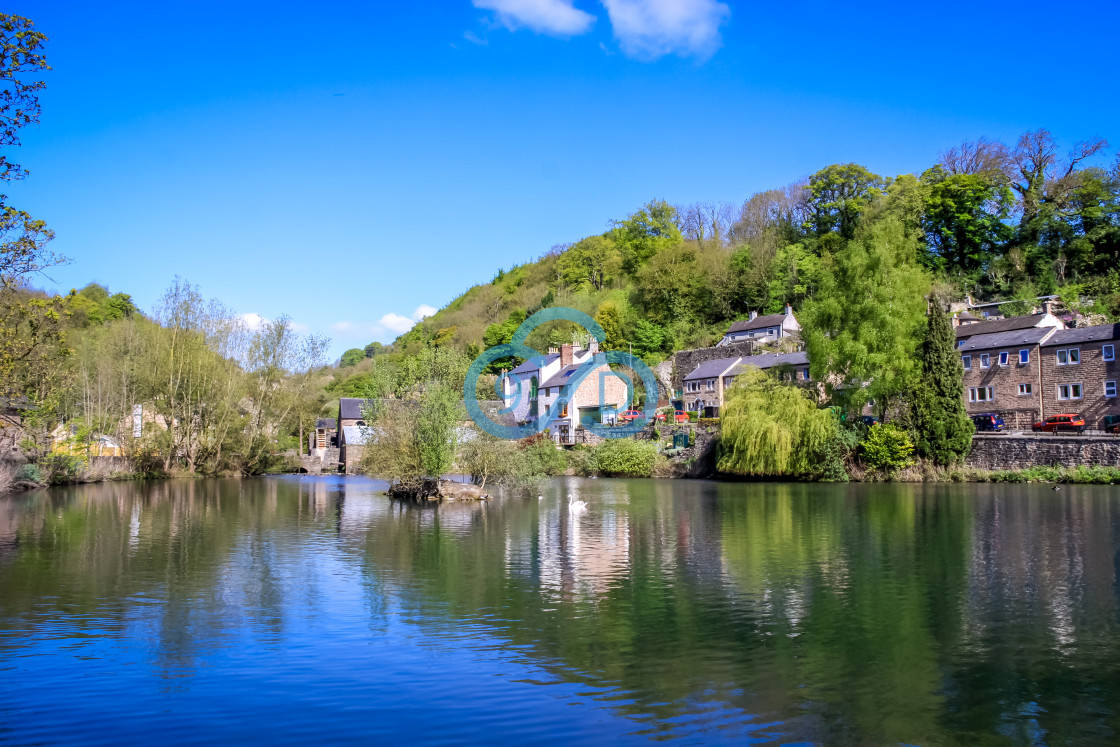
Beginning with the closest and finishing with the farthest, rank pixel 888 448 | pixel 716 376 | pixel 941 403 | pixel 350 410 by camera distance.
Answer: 1. pixel 941 403
2. pixel 888 448
3. pixel 716 376
4. pixel 350 410

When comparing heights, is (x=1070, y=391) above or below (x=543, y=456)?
above

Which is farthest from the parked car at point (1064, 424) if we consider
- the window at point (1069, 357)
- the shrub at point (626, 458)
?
the shrub at point (626, 458)

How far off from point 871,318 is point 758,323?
3102cm

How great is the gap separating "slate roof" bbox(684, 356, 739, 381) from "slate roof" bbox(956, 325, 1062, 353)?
20075 millimetres

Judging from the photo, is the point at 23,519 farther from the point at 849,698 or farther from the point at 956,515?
the point at 956,515

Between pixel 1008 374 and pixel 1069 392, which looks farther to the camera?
pixel 1008 374

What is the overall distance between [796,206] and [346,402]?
53613 millimetres

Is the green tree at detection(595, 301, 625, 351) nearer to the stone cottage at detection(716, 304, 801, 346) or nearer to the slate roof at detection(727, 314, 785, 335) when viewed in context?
the stone cottage at detection(716, 304, 801, 346)

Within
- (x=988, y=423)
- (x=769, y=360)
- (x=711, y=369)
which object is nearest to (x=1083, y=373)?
(x=988, y=423)

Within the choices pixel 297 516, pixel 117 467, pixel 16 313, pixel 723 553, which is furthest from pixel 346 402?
pixel 723 553

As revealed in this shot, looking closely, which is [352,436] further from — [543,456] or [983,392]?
[983,392]

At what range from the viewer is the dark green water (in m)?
9.72

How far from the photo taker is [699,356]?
78.5m

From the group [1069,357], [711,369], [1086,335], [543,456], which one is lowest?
[543,456]
